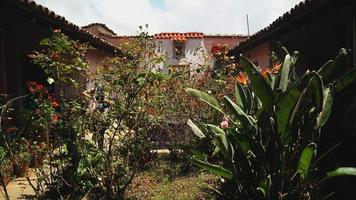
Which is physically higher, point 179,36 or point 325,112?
point 179,36

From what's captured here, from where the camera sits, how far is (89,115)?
541cm

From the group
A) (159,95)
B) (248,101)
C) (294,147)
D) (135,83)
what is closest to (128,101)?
(135,83)

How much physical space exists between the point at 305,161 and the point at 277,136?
0.37m

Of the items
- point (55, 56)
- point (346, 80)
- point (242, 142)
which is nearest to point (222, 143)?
point (242, 142)

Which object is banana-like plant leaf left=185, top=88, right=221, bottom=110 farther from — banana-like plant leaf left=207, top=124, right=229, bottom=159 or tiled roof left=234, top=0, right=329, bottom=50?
tiled roof left=234, top=0, right=329, bottom=50

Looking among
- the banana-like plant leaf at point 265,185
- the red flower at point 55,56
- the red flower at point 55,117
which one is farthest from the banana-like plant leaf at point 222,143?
the red flower at point 55,117

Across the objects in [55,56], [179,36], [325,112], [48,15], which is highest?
[179,36]

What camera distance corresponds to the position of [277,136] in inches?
158

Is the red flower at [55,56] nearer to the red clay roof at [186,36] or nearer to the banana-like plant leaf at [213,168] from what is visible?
the banana-like plant leaf at [213,168]

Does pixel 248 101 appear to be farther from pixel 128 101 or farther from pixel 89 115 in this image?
pixel 89 115

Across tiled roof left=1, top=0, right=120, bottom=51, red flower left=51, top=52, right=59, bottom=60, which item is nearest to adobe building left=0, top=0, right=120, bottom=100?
tiled roof left=1, top=0, right=120, bottom=51

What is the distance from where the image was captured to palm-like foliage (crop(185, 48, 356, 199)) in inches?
151

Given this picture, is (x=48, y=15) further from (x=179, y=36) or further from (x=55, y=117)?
(x=179, y=36)

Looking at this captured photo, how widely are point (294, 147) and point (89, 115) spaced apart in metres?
2.62
